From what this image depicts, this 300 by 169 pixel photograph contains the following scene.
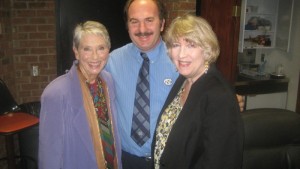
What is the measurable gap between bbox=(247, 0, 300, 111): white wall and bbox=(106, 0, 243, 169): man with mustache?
2911mm

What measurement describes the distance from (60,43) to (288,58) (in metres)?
3.34

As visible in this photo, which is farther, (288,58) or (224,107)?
(288,58)

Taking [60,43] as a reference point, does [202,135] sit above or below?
below

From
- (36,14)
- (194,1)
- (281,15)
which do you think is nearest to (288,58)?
(281,15)

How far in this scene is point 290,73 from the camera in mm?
4426

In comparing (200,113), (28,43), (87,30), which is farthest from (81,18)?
(200,113)

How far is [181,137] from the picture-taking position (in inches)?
51.0

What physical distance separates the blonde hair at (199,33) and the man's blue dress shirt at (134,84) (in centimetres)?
49

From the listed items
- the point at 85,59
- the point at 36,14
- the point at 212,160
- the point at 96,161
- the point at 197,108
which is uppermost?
the point at 36,14

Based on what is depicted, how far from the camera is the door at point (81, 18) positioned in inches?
114

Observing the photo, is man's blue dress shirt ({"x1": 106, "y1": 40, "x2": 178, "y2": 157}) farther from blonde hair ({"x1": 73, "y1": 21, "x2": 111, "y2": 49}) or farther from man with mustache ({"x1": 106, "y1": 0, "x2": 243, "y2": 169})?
blonde hair ({"x1": 73, "y1": 21, "x2": 111, "y2": 49})

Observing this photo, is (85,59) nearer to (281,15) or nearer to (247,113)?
(247,113)

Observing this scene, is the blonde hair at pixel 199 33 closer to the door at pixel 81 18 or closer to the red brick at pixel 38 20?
the door at pixel 81 18

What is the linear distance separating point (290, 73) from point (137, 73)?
340cm
